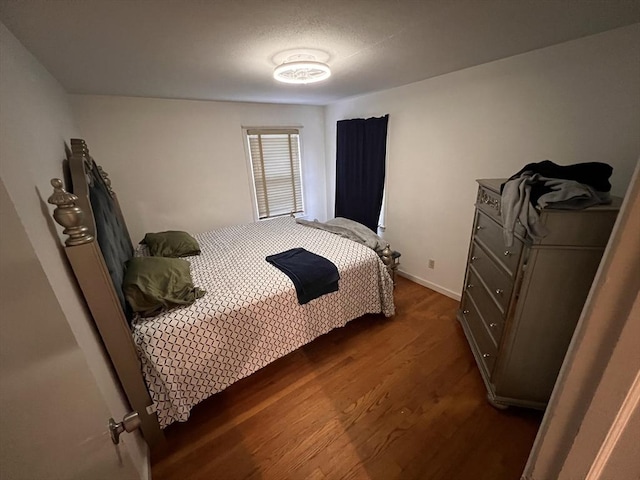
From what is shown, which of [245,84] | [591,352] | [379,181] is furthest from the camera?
[379,181]

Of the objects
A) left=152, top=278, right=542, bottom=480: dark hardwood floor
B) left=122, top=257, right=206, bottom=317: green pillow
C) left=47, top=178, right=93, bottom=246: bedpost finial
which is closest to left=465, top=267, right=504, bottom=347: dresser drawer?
left=152, top=278, right=542, bottom=480: dark hardwood floor

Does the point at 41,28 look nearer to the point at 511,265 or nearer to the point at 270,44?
the point at 270,44

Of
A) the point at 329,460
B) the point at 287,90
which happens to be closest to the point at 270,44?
the point at 287,90

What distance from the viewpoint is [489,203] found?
1.72m

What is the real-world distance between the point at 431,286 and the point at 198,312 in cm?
252

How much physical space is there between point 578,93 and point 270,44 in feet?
6.73

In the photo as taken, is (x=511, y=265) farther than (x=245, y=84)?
No

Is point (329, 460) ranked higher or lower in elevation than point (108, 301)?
lower

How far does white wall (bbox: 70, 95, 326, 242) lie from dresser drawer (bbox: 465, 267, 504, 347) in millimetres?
2866

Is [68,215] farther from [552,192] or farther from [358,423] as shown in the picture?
[552,192]

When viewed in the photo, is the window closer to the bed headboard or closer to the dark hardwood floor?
the bed headboard

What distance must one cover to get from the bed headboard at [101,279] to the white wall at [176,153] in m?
1.39

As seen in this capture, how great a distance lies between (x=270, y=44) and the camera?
1.47m

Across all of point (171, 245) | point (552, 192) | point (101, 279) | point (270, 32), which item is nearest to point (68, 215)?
point (101, 279)
